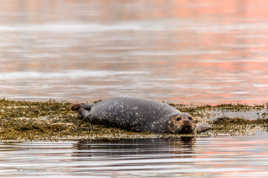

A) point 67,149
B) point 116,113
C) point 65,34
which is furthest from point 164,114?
point 65,34

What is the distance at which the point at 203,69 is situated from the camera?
97.8ft

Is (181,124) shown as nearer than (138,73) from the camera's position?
Yes

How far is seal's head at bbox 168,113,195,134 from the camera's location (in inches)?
668

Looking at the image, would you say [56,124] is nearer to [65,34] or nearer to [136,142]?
[136,142]

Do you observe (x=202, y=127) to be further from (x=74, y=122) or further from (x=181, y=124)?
(x=74, y=122)

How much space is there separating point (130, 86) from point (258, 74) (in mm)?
4454

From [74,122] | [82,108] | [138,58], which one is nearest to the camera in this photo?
[74,122]

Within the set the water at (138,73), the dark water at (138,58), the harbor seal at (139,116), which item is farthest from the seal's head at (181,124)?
the dark water at (138,58)

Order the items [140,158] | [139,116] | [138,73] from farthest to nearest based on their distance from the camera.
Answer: [138,73]
[139,116]
[140,158]

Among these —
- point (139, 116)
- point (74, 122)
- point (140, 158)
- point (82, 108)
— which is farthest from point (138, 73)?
point (140, 158)

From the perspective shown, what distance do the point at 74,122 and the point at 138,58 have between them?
51.6ft

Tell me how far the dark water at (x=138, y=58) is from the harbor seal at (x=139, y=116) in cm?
343

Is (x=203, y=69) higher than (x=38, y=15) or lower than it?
lower

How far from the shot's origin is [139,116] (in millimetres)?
17828
